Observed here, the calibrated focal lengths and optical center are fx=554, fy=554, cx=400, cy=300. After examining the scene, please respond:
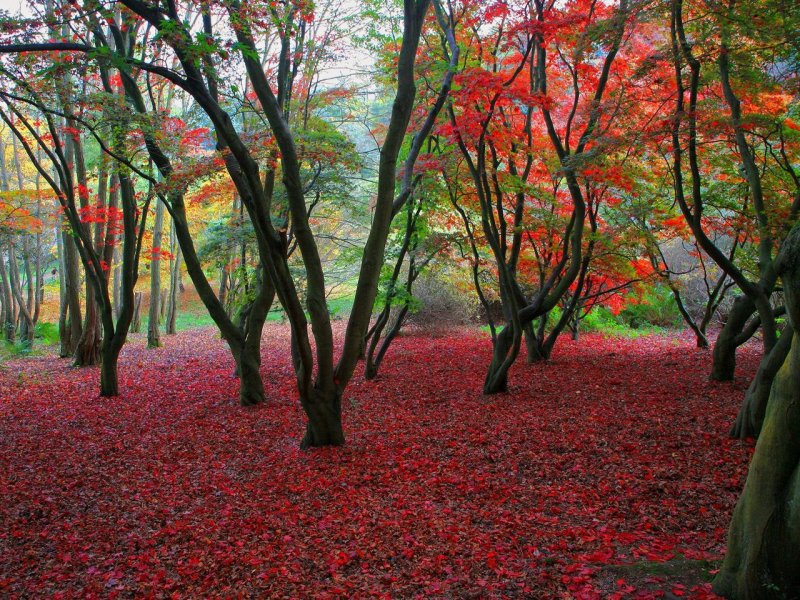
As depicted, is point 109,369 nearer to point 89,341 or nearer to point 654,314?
point 89,341

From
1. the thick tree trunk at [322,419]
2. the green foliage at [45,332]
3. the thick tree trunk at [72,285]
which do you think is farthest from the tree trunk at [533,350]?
the green foliage at [45,332]

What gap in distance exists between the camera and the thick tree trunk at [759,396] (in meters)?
5.17

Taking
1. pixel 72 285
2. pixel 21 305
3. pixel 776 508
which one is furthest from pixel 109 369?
pixel 21 305

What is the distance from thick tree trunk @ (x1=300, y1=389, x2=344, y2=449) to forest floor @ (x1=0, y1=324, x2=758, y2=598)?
169 millimetres

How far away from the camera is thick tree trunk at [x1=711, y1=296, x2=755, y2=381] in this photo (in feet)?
26.0

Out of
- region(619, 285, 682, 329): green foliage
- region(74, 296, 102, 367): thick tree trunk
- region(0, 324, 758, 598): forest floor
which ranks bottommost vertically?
region(0, 324, 758, 598): forest floor

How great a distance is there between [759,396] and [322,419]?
14.2 feet

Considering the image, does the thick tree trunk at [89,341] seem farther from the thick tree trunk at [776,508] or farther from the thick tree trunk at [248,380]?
the thick tree trunk at [776,508]

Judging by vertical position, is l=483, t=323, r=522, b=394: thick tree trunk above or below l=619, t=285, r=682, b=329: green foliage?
below

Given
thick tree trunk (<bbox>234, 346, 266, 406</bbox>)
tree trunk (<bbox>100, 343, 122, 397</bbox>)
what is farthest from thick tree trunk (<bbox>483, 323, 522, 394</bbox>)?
tree trunk (<bbox>100, 343, 122, 397</bbox>)

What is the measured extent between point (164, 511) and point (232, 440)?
2026 mm

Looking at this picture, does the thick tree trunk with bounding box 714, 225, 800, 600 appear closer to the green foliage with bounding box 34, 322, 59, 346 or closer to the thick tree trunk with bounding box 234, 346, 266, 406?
the thick tree trunk with bounding box 234, 346, 266, 406

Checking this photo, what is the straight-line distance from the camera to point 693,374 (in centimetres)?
903

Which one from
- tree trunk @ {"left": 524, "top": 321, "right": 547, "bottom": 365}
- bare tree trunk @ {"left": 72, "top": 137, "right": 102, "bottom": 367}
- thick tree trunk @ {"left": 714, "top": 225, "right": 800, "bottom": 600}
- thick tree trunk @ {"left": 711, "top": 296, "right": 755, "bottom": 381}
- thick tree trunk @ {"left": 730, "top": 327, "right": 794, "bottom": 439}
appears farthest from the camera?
Answer: bare tree trunk @ {"left": 72, "top": 137, "right": 102, "bottom": 367}
